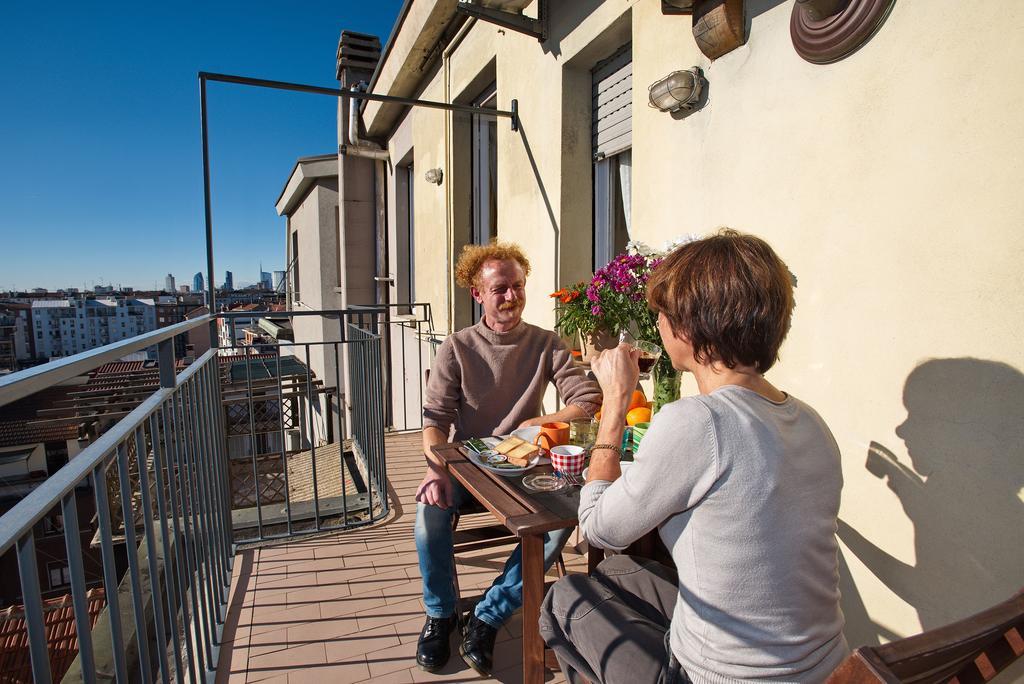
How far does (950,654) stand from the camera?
0.71 metres

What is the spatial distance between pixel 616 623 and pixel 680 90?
2.04 meters

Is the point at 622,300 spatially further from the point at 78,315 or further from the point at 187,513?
the point at 78,315

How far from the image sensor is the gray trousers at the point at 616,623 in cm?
108

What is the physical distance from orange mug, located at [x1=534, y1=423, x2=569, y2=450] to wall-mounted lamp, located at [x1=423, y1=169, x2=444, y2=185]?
14.6 feet

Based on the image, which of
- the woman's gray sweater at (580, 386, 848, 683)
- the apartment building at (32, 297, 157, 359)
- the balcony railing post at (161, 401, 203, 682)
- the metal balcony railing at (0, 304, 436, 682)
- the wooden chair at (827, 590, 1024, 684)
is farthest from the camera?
the apartment building at (32, 297, 157, 359)

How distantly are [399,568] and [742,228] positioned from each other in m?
2.22

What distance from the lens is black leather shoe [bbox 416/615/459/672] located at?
1.90 m

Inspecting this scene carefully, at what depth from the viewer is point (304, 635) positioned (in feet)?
6.93

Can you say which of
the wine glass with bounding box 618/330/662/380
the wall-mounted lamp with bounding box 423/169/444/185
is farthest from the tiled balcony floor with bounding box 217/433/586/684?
the wall-mounted lamp with bounding box 423/169/444/185

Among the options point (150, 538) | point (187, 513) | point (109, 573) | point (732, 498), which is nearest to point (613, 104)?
point (732, 498)

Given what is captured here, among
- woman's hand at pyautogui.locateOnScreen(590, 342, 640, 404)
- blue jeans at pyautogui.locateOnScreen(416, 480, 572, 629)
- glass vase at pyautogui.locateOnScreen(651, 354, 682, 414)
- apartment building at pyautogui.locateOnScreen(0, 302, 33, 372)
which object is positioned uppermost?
apartment building at pyautogui.locateOnScreen(0, 302, 33, 372)

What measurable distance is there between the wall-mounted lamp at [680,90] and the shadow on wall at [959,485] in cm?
141

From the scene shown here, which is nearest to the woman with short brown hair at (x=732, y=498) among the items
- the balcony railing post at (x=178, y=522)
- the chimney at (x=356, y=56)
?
the balcony railing post at (x=178, y=522)

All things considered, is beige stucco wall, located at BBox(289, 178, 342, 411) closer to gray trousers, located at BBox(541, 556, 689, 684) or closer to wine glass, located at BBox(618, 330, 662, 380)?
wine glass, located at BBox(618, 330, 662, 380)
